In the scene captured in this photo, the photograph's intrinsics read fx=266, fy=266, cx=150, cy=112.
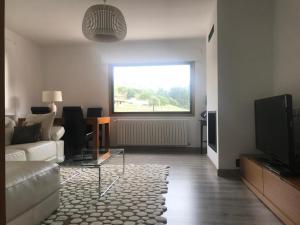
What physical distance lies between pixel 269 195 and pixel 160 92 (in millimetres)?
3973

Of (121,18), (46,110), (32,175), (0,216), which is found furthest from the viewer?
(46,110)

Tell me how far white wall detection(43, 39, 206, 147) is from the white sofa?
6.00ft

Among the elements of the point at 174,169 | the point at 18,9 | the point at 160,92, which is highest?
the point at 18,9

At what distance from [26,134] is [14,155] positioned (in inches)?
31.8

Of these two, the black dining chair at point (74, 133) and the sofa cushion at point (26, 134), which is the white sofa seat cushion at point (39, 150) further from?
the black dining chair at point (74, 133)

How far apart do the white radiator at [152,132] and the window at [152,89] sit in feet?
1.00

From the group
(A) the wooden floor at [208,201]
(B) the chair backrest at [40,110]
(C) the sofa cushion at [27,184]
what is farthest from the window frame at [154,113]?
(C) the sofa cushion at [27,184]

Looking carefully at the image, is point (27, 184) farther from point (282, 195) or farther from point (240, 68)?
point (240, 68)

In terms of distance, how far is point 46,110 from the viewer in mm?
5676

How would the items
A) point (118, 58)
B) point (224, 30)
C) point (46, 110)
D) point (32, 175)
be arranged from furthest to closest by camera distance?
point (118, 58) < point (46, 110) < point (224, 30) < point (32, 175)

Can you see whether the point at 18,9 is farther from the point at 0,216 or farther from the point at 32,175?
the point at 0,216

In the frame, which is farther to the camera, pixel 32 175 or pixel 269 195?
pixel 269 195

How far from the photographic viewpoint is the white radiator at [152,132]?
5.80 m

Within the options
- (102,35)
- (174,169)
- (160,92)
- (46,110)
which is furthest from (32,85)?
(174,169)
